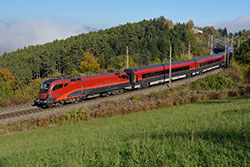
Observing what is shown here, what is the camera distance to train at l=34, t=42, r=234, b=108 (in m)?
25.8

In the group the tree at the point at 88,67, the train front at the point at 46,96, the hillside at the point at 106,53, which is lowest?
the train front at the point at 46,96

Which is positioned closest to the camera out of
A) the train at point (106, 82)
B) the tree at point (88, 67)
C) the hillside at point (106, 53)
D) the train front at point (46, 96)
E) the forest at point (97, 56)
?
the train front at point (46, 96)

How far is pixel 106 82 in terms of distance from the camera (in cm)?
3077

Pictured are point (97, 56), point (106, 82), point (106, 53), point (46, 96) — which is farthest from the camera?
point (97, 56)

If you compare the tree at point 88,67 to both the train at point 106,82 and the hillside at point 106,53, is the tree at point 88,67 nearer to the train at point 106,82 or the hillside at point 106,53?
the hillside at point 106,53

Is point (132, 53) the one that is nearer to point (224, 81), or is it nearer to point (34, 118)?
point (224, 81)

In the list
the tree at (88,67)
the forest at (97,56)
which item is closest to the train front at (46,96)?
the forest at (97,56)

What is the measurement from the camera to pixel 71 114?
2316 cm

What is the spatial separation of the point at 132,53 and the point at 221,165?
11299cm

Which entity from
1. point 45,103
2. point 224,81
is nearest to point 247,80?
point 224,81

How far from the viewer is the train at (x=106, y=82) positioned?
84.7 feet

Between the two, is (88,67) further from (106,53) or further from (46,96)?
(46,96)

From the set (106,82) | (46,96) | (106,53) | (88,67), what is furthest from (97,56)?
(46,96)

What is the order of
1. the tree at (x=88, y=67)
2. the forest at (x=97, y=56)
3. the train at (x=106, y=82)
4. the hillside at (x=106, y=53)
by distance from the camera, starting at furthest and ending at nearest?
the hillside at (x=106, y=53), the forest at (x=97, y=56), the tree at (x=88, y=67), the train at (x=106, y=82)
